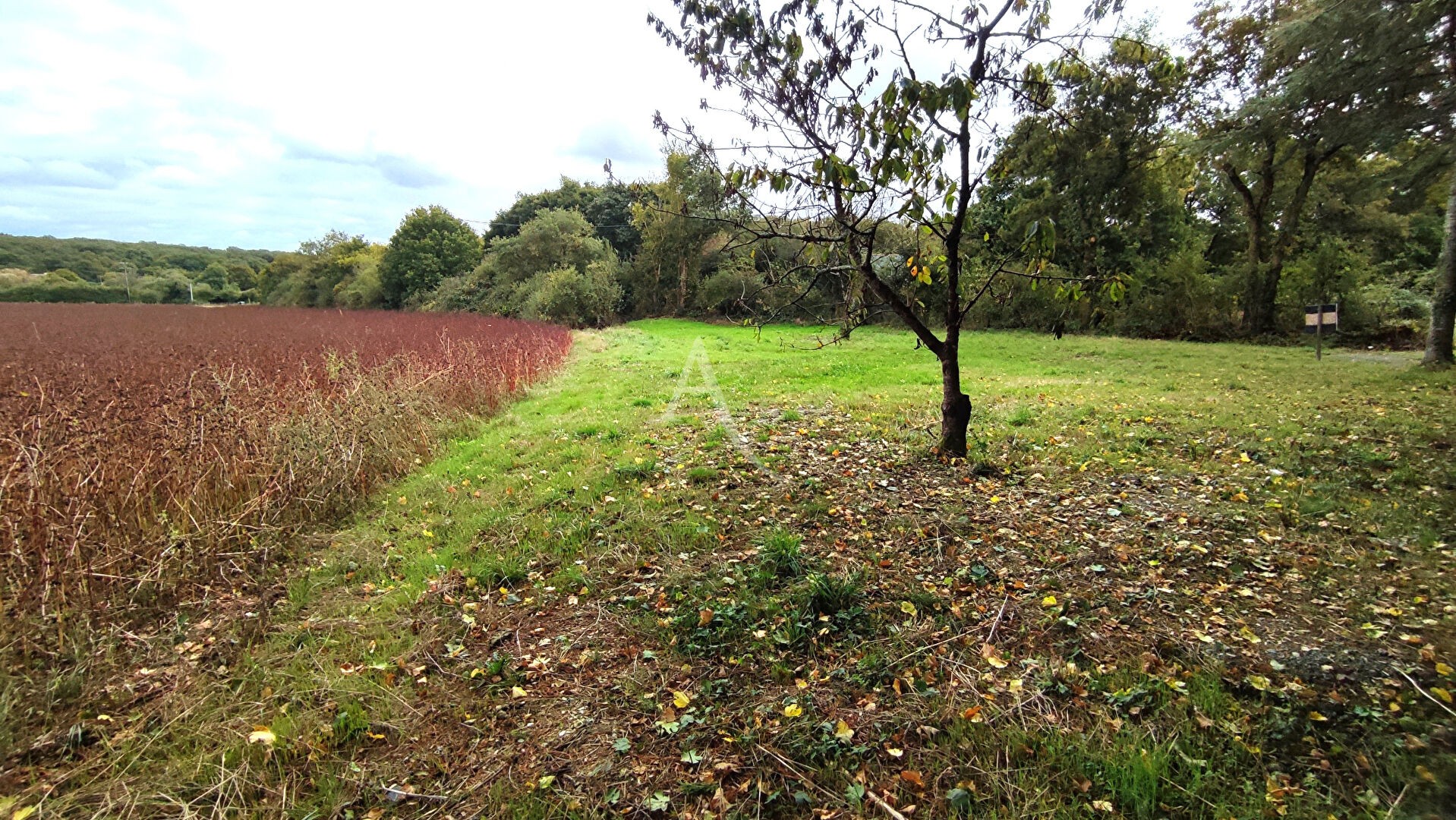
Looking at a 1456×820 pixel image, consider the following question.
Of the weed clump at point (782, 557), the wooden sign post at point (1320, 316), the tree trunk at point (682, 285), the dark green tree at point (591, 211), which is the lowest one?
the weed clump at point (782, 557)

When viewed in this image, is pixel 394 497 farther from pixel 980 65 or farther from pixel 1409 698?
pixel 1409 698

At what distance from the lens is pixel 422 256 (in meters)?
41.2

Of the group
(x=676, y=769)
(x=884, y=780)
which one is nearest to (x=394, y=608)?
(x=676, y=769)

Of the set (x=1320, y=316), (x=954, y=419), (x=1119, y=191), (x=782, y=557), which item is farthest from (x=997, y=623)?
(x=1119, y=191)

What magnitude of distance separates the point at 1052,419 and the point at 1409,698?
531 cm

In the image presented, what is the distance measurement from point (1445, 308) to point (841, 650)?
584 inches

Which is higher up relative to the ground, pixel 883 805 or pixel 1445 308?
pixel 1445 308

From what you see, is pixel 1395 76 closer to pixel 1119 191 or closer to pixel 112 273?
pixel 1119 191

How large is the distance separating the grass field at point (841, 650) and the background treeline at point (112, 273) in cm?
4054

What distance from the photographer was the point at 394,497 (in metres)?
6.10

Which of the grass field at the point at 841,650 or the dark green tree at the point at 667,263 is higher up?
the dark green tree at the point at 667,263

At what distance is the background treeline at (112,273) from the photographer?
31391 mm

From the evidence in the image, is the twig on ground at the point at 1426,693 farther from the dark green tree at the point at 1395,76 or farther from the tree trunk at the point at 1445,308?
the tree trunk at the point at 1445,308

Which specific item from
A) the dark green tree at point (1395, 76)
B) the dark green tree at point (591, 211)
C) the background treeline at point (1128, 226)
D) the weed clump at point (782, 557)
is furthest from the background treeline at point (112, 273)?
the dark green tree at point (1395, 76)
